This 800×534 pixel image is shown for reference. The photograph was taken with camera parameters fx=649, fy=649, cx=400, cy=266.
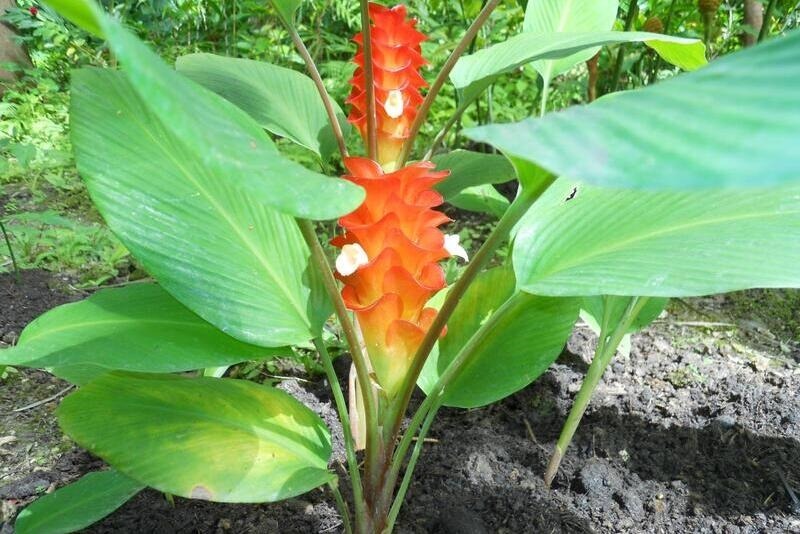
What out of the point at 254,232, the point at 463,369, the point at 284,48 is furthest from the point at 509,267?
the point at 284,48

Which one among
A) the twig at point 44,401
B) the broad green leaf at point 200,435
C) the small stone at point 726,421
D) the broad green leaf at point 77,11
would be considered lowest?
the small stone at point 726,421

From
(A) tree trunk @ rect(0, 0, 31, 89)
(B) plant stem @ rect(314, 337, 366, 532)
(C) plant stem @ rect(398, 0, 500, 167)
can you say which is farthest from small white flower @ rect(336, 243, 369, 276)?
(A) tree trunk @ rect(0, 0, 31, 89)

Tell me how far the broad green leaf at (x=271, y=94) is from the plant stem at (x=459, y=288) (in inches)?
17.9

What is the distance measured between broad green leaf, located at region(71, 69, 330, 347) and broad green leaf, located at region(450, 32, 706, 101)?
0.35 meters

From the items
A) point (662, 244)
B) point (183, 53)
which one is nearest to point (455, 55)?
point (662, 244)

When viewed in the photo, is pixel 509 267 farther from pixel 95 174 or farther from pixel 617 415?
pixel 95 174

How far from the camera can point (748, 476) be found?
1.02 metres

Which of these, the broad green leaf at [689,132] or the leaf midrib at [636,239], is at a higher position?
the broad green leaf at [689,132]

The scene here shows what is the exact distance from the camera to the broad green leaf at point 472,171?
107 centimetres

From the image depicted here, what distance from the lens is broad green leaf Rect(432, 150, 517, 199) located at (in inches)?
42.1

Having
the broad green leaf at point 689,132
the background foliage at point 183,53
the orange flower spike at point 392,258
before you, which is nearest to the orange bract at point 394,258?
the orange flower spike at point 392,258

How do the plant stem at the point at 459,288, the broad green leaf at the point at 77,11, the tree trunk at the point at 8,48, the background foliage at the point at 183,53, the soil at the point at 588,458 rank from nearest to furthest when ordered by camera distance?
the broad green leaf at the point at 77,11, the plant stem at the point at 459,288, the soil at the point at 588,458, the background foliage at the point at 183,53, the tree trunk at the point at 8,48

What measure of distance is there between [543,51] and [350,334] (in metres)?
0.41

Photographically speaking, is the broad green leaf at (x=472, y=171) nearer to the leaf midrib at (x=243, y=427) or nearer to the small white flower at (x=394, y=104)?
the small white flower at (x=394, y=104)
